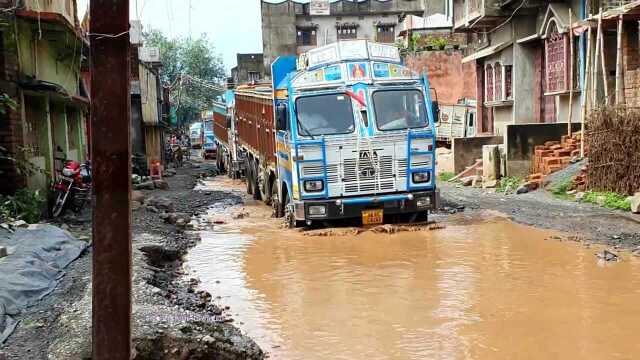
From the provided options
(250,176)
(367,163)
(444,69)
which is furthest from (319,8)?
(367,163)

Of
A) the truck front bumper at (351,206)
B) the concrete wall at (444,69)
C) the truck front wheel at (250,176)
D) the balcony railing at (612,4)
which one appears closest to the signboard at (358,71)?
the truck front bumper at (351,206)

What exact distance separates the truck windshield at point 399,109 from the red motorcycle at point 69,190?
536 centimetres

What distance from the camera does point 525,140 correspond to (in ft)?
57.4

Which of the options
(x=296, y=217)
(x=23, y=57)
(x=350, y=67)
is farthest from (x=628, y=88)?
(x=23, y=57)

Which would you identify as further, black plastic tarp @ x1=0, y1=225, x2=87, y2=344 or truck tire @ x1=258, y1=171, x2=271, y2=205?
truck tire @ x1=258, y1=171, x2=271, y2=205

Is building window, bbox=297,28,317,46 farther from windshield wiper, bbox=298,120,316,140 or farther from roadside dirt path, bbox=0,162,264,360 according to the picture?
roadside dirt path, bbox=0,162,264,360

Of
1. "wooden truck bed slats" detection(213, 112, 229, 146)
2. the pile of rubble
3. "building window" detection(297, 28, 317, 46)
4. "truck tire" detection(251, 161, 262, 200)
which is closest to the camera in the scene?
the pile of rubble

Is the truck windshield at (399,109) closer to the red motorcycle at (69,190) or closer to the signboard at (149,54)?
the red motorcycle at (69,190)

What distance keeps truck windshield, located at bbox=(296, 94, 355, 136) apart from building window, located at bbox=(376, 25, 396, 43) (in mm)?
43671

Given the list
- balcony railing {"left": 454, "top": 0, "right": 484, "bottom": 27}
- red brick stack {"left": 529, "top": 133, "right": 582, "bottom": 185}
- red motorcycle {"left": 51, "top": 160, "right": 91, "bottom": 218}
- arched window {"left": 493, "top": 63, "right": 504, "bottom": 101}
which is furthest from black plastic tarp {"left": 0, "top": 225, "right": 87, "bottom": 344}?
arched window {"left": 493, "top": 63, "right": 504, "bottom": 101}

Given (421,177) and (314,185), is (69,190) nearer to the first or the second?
(314,185)

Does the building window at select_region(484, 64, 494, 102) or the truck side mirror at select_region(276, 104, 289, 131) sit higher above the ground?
the building window at select_region(484, 64, 494, 102)

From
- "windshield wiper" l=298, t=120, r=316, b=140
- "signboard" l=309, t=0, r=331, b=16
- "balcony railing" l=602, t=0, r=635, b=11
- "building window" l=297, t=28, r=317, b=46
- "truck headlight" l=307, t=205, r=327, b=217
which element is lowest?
"truck headlight" l=307, t=205, r=327, b=217

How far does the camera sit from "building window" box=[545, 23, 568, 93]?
18562mm
